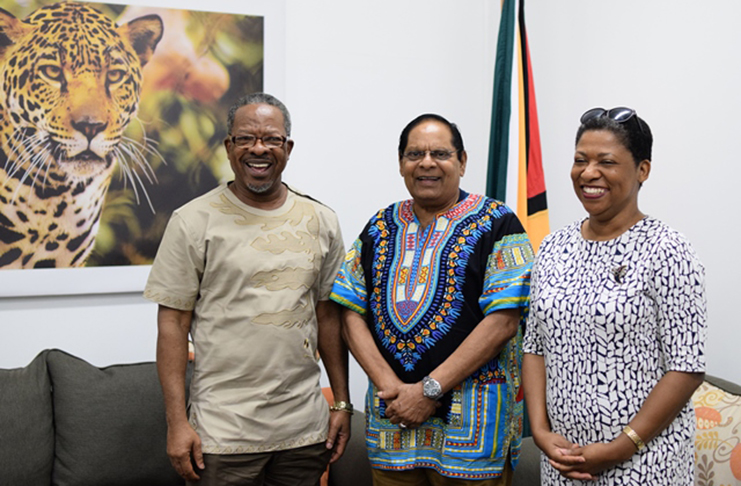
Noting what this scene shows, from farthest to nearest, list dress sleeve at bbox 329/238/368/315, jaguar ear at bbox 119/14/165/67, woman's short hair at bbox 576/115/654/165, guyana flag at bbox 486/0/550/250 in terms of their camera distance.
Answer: guyana flag at bbox 486/0/550/250, jaguar ear at bbox 119/14/165/67, dress sleeve at bbox 329/238/368/315, woman's short hair at bbox 576/115/654/165

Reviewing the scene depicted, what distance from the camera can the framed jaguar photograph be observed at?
2.61 metres

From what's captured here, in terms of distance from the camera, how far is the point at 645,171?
1.62 m

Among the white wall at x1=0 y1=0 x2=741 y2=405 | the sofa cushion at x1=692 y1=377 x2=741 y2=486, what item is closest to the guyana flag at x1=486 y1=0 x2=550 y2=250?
the white wall at x1=0 y1=0 x2=741 y2=405

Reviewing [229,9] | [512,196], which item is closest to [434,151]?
[512,196]

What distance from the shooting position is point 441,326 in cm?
184

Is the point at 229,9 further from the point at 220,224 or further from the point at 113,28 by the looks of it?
the point at 220,224

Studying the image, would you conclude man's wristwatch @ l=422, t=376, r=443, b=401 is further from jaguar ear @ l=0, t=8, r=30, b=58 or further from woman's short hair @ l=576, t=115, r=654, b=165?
jaguar ear @ l=0, t=8, r=30, b=58

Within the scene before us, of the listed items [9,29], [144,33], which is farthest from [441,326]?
[9,29]

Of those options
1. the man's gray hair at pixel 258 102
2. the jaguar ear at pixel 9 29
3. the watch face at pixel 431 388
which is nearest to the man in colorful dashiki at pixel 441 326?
the watch face at pixel 431 388

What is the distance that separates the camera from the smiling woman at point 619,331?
1499mm

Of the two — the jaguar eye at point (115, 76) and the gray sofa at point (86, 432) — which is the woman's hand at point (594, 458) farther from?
the jaguar eye at point (115, 76)

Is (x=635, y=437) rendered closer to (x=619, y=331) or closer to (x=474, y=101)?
(x=619, y=331)

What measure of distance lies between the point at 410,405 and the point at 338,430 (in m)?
0.31

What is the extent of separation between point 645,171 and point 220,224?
104cm
